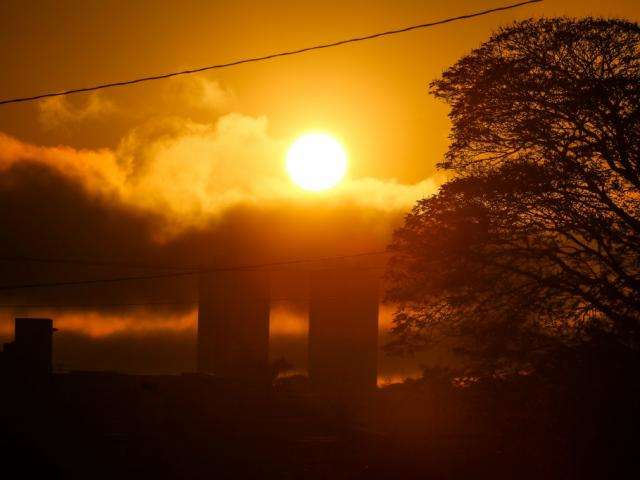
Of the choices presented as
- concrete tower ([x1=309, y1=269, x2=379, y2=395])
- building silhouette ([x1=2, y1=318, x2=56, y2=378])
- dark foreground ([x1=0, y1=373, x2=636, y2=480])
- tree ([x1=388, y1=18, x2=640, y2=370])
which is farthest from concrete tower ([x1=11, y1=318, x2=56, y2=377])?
concrete tower ([x1=309, y1=269, x2=379, y2=395])

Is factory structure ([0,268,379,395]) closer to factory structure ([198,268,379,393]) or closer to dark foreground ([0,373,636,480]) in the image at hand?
factory structure ([198,268,379,393])

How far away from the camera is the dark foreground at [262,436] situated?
16.1 m

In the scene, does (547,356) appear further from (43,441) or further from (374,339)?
(374,339)

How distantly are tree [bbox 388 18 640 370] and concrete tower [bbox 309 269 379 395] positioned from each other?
6987 cm

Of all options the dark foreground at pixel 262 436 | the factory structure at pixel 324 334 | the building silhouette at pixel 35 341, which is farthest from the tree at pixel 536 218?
the factory structure at pixel 324 334

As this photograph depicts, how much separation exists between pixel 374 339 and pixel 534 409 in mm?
78874

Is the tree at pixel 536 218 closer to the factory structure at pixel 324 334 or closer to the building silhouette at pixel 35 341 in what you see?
the building silhouette at pixel 35 341

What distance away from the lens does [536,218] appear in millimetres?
17141

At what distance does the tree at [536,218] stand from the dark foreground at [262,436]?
152 cm

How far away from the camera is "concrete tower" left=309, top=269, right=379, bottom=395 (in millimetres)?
89375

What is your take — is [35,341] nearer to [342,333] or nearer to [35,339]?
[35,339]

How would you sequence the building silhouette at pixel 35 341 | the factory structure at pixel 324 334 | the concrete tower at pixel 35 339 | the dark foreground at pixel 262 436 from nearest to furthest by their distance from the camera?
the dark foreground at pixel 262 436
the building silhouette at pixel 35 341
the concrete tower at pixel 35 339
the factory structure at pixel 324 334

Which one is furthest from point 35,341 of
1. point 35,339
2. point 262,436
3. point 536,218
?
point 536,218

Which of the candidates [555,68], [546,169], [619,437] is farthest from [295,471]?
[555,68]
